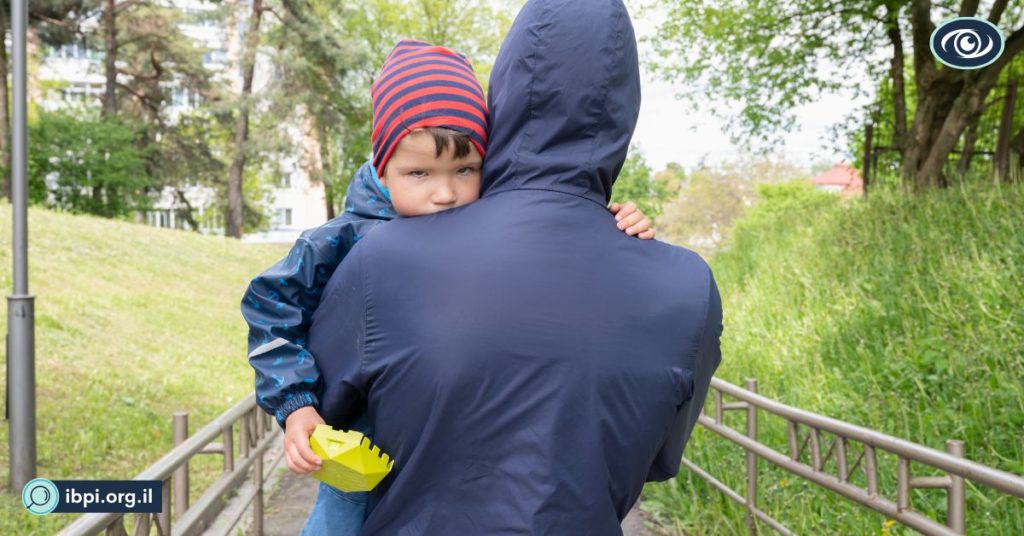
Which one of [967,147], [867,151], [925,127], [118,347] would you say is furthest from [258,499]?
[867,151]

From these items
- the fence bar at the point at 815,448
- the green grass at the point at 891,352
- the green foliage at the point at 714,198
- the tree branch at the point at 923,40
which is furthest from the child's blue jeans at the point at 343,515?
the green foliage at the point at 714,198

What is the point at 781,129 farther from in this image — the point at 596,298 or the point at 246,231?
the point at 246,231

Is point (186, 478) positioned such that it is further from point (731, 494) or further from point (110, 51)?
point (110, 51)

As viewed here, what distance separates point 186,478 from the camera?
3.30m

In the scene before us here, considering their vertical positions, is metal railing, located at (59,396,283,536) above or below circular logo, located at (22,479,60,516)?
below

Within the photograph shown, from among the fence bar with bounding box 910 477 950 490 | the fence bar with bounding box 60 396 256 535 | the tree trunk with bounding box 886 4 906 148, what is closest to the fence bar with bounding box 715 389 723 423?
the fence bar with bounding box 910 477 950 490

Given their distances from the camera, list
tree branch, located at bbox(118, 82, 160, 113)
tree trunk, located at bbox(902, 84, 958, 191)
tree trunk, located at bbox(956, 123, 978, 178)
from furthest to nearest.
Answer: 1. tree branch, located at bbox(118, 82, 160, 113)
2. tree trunk, located at bbox(956, 123, 978, 178)
3. tree trunk, located at bbox(902, 84, 958, 191)

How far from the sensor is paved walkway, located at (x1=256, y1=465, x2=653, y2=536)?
5.66 metres

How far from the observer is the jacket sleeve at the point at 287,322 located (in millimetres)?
1789

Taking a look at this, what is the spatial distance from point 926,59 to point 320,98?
26320 mm

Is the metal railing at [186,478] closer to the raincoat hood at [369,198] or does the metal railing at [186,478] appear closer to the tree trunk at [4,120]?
the raincoat hood at [369,198]

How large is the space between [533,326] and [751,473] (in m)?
3.43

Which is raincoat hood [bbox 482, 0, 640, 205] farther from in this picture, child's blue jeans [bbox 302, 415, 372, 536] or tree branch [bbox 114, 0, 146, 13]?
tree branch [bbox 114, 0, 146, 13]

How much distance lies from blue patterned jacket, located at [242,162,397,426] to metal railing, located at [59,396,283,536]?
24.4 inches
